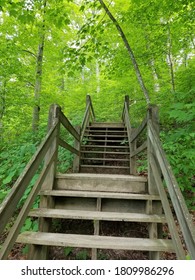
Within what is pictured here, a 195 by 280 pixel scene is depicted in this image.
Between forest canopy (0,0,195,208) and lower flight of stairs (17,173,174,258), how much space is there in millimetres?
823

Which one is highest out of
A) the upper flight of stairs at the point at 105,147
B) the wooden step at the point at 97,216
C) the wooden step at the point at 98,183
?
the upper flight of stairs at the point at 105,147

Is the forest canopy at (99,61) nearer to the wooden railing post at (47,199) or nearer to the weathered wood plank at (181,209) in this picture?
the wooden railing post at (47,199)

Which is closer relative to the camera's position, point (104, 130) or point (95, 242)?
point (95, 242)

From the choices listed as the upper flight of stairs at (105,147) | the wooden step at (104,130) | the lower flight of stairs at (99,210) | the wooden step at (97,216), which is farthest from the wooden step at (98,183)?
the wooden step at (104,130)

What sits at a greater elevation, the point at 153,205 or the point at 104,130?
the point at 104,130

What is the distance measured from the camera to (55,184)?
2941 mm

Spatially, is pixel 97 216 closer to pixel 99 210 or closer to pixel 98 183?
pixel 99 210

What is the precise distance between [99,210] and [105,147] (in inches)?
119

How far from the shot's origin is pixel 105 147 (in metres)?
5.53

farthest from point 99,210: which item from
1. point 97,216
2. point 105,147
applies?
point 105,147

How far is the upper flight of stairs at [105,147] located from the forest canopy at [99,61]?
79 cm

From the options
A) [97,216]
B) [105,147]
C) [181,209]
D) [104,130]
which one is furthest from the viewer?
[104,130]

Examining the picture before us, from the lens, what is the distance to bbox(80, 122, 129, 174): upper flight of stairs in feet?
16.6

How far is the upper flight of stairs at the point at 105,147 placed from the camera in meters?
5.05
